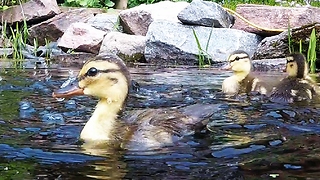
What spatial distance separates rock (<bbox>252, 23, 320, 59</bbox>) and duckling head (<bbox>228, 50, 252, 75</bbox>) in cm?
256

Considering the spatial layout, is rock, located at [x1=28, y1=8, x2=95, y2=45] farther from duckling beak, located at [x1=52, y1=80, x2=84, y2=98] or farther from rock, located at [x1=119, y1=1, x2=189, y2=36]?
duckling beak, located at [x1=52, y1=80, x2=84, y2=98]

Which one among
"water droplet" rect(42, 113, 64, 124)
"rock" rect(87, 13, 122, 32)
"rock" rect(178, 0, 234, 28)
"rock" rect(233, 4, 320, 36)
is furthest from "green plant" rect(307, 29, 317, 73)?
"rock" rect(87, 13, 122, 32)

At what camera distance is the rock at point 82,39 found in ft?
41.1

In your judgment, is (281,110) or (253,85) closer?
(281,110)

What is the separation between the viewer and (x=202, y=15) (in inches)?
453

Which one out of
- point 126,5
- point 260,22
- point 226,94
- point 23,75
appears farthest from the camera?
point 126,5

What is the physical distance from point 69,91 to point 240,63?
11.9ft

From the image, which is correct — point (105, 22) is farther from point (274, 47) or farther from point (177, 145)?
point (177, 145)

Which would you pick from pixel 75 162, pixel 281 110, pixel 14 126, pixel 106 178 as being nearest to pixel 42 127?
pixel 14 126

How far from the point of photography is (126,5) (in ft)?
56.2

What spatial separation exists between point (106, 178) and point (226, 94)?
3.75 meters

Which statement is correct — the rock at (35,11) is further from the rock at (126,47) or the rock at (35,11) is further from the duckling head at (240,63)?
the duckling head at (240,63)

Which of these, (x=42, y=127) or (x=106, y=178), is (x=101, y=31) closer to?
(x=42, y=127)

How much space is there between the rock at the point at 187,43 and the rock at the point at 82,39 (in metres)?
1.63
